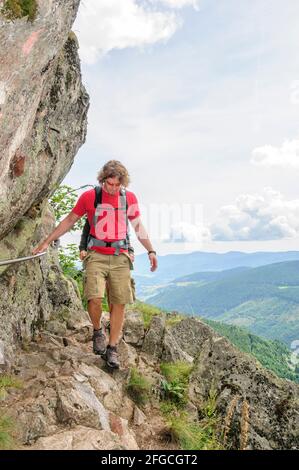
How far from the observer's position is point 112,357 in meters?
10.2

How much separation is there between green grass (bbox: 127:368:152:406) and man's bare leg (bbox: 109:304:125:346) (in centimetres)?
109

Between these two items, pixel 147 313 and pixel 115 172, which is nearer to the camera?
pixel 115 172

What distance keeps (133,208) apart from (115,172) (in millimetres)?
1129

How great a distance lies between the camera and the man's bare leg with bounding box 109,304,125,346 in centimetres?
1017

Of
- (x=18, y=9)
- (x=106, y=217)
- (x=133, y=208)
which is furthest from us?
(x=133, y=208)

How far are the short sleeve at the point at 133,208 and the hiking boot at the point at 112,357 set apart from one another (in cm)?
338

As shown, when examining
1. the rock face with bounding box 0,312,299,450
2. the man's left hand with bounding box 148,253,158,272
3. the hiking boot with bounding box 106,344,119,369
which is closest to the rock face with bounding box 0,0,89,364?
the rock face with bounding box 0,312,299,450

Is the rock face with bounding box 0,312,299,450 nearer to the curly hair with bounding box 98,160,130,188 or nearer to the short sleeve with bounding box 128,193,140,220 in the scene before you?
the short sleeve with bounding box 128,193,140,220

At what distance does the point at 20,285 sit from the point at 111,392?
437 centimetres

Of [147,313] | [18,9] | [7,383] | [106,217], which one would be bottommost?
[7,383]

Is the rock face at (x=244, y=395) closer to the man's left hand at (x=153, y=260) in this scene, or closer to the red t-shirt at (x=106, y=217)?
the man's left hand at (x=153, y=260)

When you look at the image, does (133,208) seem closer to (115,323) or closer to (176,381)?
(115,323)

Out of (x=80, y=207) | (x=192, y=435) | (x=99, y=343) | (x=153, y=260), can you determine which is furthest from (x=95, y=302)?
(x=192, y=435)

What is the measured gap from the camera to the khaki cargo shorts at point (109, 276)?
32.2 feet
